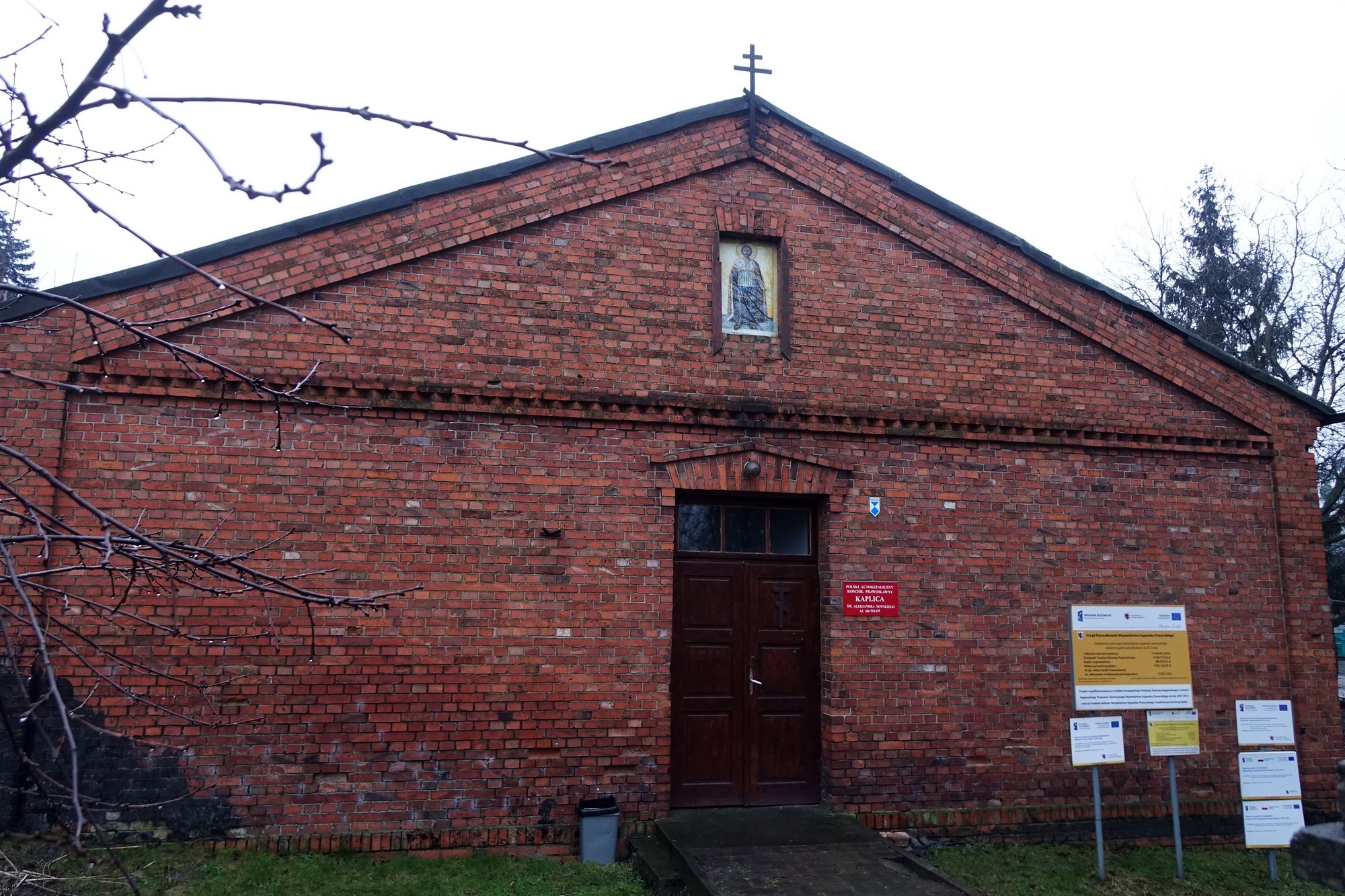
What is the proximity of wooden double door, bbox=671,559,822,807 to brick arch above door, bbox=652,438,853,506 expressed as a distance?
0.69 meters

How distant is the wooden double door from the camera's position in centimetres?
799

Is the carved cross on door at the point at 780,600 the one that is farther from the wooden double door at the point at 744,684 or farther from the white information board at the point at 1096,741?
the white information board at the point at 1096,741

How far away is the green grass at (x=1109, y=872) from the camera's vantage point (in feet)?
24.1

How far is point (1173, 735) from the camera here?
26.1 feet

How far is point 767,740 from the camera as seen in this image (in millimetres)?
8125

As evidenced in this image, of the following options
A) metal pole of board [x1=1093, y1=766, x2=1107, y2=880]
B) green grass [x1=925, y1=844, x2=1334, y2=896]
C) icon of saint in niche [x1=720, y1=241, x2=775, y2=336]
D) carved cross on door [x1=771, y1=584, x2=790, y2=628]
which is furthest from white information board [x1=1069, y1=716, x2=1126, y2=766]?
icon of saint in niche [x1=720, y1=241, x2=775, y2=336]

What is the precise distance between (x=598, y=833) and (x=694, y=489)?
288 centimetres

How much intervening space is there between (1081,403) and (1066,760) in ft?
11.0

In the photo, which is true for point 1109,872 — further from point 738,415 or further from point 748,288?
point 748,288

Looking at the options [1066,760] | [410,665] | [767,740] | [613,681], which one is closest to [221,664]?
[410,665]

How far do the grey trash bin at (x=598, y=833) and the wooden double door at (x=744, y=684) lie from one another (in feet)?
2.52

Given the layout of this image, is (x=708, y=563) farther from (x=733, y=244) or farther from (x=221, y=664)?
(x=221, y=664)

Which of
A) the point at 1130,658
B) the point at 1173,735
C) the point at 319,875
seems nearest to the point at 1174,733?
the point at 1173,735

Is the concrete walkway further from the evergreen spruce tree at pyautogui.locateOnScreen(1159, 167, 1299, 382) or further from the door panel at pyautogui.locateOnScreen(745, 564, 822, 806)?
the evergreen spruce tree at pyautogui.locateOnScreen(1159, 167, 1299, 382)
